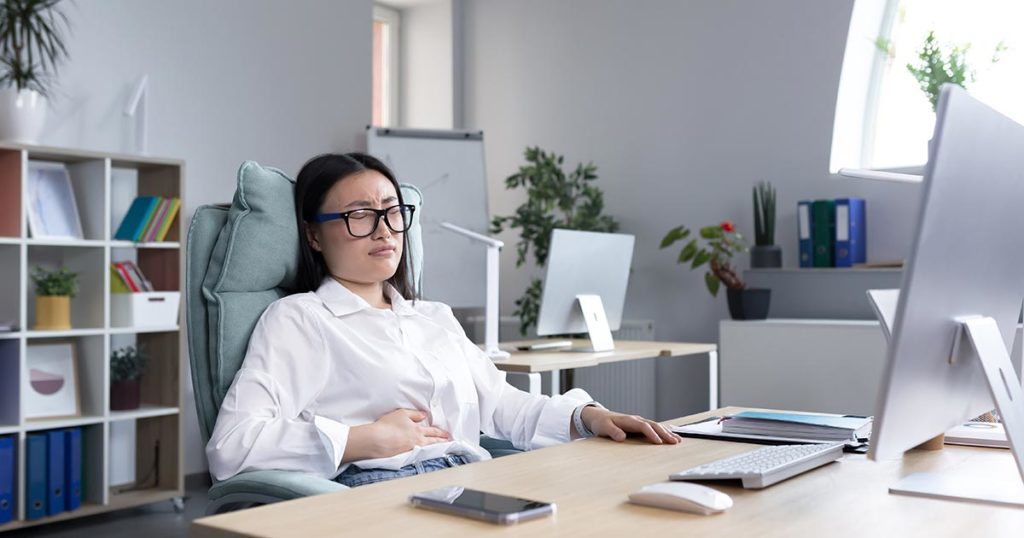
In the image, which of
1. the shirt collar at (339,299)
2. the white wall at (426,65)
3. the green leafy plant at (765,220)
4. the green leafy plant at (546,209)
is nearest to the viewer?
the shirt collar at (339,299)

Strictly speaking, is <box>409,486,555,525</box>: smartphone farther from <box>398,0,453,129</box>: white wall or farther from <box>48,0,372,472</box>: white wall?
<box>398,0,453,129</box>: white wall

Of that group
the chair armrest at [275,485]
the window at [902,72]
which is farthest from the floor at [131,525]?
the window at [902,72]

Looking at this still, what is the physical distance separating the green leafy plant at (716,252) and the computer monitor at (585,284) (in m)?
0.72

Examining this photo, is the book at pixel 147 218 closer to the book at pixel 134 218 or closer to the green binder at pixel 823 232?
the book at pixel 134 218

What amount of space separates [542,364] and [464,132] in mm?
2426

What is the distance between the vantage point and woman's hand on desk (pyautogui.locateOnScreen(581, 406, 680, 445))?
62.7 inches

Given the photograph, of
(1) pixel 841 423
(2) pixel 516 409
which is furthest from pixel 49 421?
(1) pixel 841 423

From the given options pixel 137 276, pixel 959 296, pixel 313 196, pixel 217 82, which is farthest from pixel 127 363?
pixel 959 296

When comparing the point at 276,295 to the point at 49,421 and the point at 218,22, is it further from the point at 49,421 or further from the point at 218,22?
the point at 218,22

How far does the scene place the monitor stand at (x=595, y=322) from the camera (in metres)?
3.65

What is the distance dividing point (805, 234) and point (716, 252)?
1.33 feet

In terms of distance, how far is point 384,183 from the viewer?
204 cm

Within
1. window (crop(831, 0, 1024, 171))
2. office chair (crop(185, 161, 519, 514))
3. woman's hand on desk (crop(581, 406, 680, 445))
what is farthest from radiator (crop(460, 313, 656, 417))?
woman's hand on desk (crop(581, 406, 680, 445))

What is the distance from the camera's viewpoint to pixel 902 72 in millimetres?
4539
